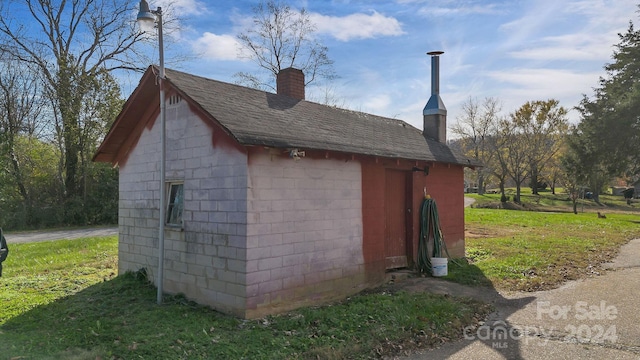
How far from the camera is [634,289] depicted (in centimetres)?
862

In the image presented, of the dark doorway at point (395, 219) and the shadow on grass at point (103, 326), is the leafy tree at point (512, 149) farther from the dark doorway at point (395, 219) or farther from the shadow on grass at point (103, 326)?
the shadow on grass at point (103, 326)

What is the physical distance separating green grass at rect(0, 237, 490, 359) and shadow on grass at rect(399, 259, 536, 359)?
10.4 inches

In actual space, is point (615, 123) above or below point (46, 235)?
above

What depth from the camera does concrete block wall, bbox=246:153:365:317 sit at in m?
6.86

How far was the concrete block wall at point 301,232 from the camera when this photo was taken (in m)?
6.86

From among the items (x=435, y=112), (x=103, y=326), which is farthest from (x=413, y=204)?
(x=103, y=326)

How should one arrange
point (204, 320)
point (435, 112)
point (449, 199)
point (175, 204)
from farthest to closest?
1. point (435, 112)
2. point (449, 199)
3. point (175, 204)
4. point (204, 320)

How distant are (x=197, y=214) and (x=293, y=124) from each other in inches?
100

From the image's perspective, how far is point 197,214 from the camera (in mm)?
7629

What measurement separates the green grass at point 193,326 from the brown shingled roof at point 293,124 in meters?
2.82

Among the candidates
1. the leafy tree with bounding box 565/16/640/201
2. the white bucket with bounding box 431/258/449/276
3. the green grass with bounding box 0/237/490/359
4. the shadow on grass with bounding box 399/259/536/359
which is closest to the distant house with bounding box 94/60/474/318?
the green grass with bounding box 0/237/490/359

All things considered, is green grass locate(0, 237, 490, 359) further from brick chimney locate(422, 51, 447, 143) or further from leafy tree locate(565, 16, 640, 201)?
leafy tree locate(565, 16, 640, 201)

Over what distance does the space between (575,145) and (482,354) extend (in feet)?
95.2

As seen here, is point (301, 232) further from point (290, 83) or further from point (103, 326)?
point (290, 83)
